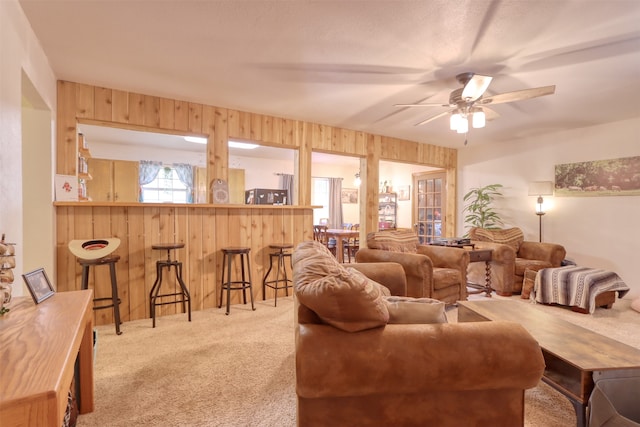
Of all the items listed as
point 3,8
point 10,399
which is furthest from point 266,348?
point 3,8

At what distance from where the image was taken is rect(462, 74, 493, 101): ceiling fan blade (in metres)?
2.55

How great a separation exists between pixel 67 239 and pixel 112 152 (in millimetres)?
3669

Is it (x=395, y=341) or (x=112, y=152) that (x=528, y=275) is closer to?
(x=395, y=341)

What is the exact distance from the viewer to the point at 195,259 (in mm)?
3588

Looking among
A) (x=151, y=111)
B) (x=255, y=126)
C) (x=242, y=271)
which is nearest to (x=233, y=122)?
(x=255, y=126)

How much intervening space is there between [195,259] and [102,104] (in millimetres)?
1817

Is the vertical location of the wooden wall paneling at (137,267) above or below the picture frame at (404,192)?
below

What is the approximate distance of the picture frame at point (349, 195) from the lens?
8594 mm

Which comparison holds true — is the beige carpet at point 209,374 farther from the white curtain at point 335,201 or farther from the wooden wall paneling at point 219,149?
the white curtain at point 335,201

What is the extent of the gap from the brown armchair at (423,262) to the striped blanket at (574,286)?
998 millimetres

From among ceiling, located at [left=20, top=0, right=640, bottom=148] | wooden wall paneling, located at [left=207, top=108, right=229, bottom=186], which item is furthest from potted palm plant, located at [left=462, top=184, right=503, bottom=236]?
wooden wall paneling, located at [left=207, top=108, right=229, bottom=186]

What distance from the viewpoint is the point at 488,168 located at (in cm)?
579

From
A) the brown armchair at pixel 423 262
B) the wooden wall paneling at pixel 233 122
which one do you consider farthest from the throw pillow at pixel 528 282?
the wooden wall paneling at pixel 233 122

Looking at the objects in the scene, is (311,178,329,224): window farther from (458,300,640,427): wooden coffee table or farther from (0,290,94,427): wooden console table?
(0,290,94,427): wooden console table
